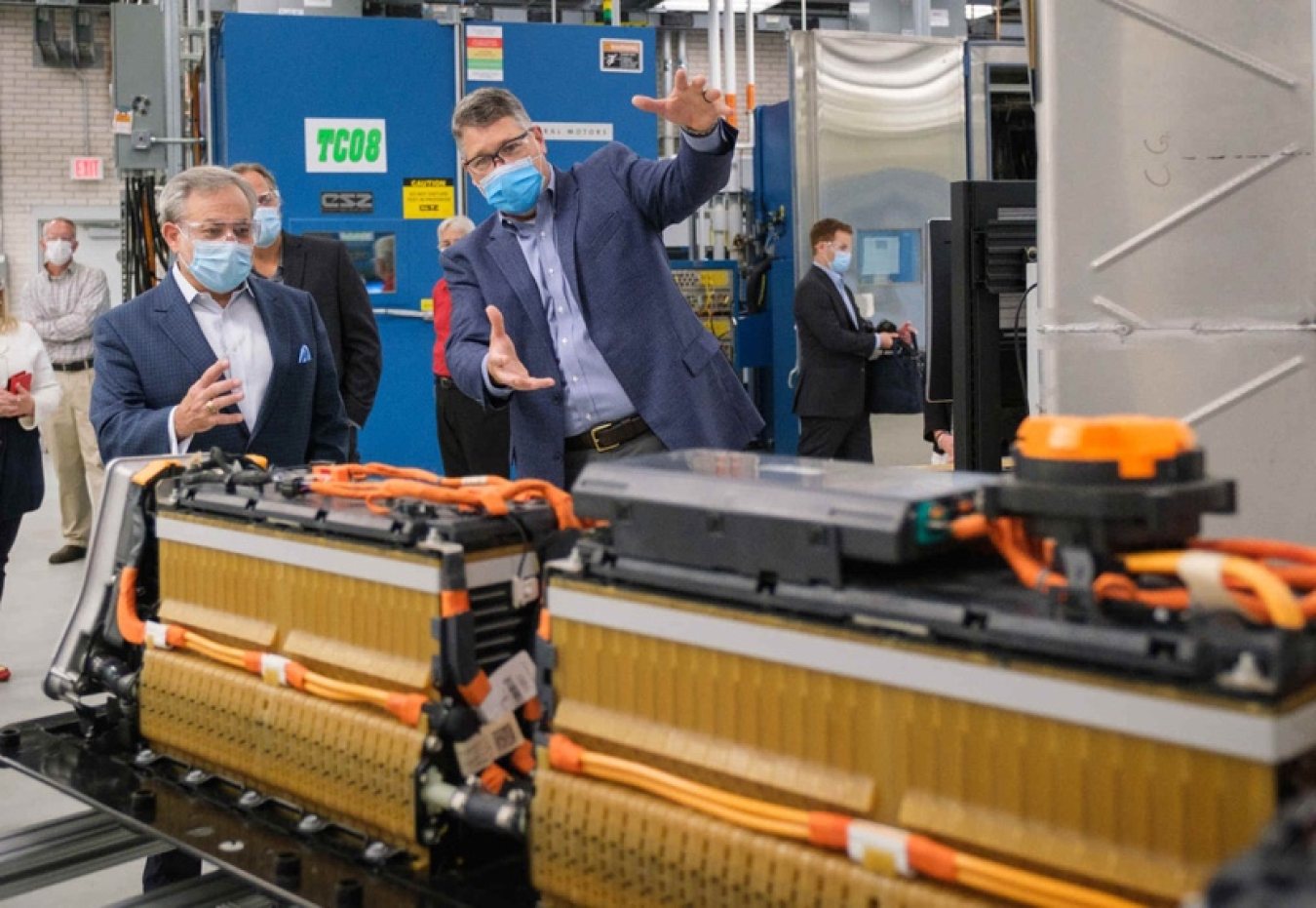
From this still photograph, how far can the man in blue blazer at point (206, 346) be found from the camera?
255cm

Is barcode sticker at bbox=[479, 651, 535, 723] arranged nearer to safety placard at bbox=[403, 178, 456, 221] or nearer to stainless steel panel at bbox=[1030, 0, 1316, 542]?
stainless steel panel at bbox=[1030, 0, 1316, 542]

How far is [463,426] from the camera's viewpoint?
5648 millimetres

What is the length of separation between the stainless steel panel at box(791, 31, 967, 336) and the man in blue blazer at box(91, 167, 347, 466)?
5.49 meters

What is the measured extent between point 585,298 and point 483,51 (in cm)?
388

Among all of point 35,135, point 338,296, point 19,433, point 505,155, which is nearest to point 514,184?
point 505,155

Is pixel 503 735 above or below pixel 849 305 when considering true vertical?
below

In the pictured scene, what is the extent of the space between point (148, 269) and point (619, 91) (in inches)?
90.6

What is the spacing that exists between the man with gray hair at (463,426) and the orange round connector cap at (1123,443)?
4.49 metres

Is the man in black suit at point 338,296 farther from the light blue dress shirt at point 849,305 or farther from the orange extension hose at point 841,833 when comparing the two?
the orange extension hose at point 841,833

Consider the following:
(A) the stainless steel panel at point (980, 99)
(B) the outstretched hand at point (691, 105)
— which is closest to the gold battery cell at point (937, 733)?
(B) the outstretched hand at point (691, 105)

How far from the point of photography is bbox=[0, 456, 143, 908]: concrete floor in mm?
3324

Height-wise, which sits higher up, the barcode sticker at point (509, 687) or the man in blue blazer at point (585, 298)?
the man in blue blazer at point (585, 298)

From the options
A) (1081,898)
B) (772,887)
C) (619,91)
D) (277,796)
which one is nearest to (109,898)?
(277,796)

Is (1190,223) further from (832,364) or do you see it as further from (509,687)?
(832,364)
